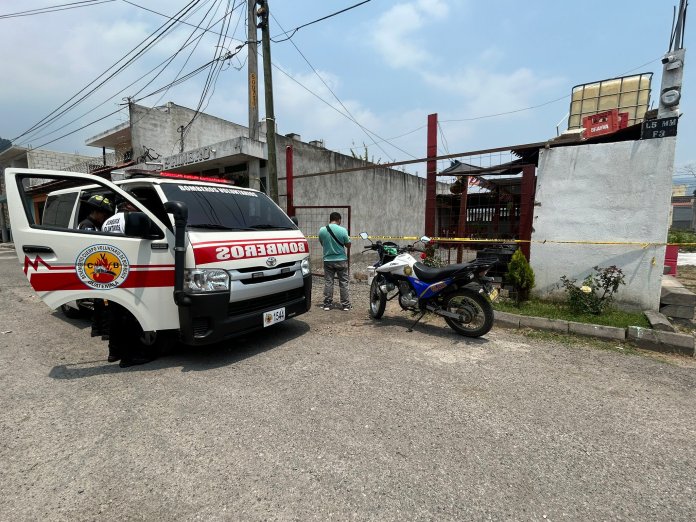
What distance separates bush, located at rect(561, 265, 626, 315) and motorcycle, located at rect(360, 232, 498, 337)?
1.40 metres

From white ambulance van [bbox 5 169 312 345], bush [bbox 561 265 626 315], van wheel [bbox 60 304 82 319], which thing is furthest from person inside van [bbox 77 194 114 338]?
bush [bbox 561 265 626 315]

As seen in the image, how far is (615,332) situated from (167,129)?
17.7 m

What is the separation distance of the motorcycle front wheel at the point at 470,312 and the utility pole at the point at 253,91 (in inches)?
242

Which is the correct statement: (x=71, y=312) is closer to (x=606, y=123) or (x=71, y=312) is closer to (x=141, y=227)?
(x=141, y=227)

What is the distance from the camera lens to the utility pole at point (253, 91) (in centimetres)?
862

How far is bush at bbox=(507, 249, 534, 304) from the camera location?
548cm

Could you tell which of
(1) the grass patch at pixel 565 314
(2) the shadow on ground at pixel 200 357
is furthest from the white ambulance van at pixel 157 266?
(1) the grass patch at pixel 565 314

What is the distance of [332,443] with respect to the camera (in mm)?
2412

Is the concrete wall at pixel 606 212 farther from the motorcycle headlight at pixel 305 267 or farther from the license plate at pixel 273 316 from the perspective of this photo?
the license plate at pixel 273 316

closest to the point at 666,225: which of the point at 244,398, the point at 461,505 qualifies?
the point at 461,505

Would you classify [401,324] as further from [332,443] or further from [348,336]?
[332,443]

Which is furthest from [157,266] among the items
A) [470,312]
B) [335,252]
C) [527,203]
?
[527,203]

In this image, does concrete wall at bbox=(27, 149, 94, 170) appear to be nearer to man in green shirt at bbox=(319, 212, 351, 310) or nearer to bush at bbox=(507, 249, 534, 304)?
man in green shirt at bbox=(319, 212, 351, 310)

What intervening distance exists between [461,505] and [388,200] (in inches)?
481
